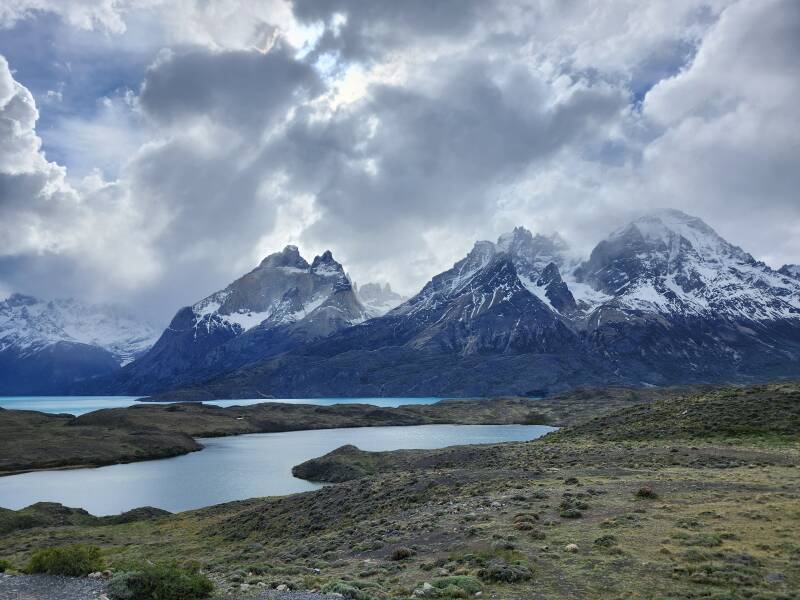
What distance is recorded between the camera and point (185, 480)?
103m

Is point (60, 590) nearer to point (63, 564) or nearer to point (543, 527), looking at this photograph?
point (63, 564)

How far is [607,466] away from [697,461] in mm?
6676

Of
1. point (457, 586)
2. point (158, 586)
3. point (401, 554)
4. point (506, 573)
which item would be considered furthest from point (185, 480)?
point (457, 586)

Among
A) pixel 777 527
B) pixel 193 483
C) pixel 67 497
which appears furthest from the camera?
pixel 193 483

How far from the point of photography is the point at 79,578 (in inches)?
938

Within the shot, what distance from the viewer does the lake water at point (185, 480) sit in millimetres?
A: 85188

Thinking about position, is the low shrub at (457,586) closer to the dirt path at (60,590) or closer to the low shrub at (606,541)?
the dirt path at (60,590)

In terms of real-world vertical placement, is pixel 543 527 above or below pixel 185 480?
above

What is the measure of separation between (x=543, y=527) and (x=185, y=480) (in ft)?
289

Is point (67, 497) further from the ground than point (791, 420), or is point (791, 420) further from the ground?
point (791, 420)

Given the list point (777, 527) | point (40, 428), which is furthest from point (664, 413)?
point (40, 428)

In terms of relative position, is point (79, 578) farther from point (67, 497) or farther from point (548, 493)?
point (67, 497)

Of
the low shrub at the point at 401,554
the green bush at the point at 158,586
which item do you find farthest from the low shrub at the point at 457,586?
the green bush at the point at 158,586

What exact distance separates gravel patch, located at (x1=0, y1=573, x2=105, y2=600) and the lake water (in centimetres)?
5819
